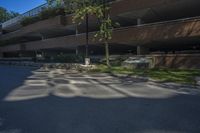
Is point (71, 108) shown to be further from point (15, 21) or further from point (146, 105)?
point (15, 21)

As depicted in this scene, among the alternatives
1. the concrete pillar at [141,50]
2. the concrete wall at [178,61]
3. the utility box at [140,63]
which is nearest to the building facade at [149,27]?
the concrete pillar at [141,50]

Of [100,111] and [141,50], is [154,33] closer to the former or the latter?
[141,50]

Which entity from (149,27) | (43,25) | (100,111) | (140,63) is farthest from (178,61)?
(43,25)

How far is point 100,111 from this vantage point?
9.01 meters

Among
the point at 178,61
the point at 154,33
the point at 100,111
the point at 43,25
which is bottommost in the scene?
the point at 100,111

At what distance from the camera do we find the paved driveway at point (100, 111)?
7281 millimetres

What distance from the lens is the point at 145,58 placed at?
89.8 feet

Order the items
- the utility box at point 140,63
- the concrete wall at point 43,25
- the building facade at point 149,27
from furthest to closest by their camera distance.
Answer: the concrete wall at point 43,25
the building facade at point 149,27
the utility box at point 140,63

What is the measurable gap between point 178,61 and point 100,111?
18206 mm

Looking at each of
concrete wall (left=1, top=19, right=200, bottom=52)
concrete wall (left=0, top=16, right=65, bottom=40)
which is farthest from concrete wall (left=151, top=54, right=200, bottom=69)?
concrete wall (left=0, top=16, right=65, bottom=40)

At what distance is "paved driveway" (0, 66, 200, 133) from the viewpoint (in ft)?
23.9

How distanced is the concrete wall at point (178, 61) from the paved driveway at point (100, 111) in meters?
12.5

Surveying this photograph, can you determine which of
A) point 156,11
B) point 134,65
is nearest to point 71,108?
point 134,65

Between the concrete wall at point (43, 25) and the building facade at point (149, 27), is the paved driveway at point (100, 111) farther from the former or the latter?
the concrete wall at point (43, 25)
